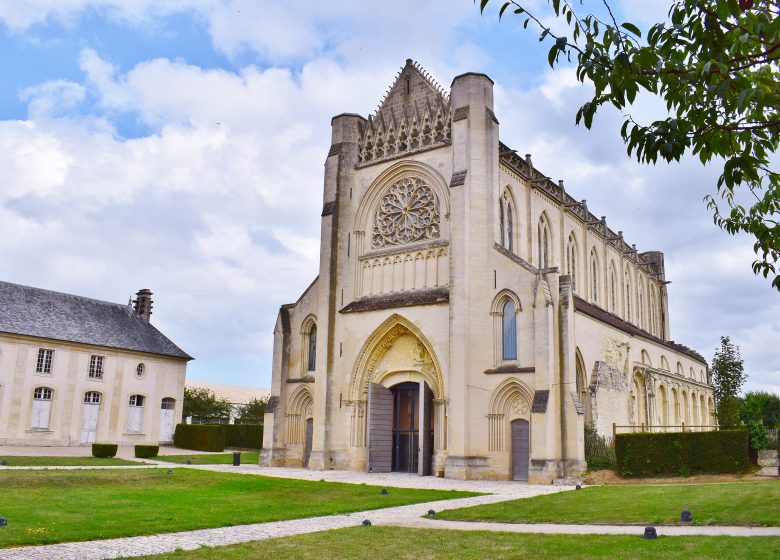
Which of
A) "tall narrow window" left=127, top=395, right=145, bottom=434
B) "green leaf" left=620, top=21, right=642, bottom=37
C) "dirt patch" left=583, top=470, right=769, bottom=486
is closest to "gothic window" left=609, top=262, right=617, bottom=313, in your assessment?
"dirt patch" left=583, top=470, right=769, bottom=486

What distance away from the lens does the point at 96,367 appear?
44.4m

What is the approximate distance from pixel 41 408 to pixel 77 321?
20.3ft

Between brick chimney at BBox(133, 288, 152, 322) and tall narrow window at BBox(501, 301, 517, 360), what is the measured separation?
1267 inches

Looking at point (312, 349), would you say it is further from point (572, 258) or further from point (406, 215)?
point (572, 258)

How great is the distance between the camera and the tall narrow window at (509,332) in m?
27.4

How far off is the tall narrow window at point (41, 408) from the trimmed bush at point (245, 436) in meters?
11.7

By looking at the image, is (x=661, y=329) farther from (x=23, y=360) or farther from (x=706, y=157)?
(x=706, y=157)

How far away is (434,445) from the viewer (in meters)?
28.8

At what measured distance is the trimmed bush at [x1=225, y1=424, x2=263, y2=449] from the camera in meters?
47.7

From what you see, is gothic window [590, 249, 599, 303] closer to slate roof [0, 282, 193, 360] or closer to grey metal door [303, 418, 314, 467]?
grey metal door [303, 418, 314, 467]

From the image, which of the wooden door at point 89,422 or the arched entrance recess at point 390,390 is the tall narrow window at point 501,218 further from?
the wooden door at point 89,422

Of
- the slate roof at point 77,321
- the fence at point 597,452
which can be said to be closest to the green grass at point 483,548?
the fence at point 597,452

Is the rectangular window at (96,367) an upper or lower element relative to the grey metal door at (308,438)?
upper

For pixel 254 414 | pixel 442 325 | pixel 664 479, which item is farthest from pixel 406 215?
pixel 254 414
